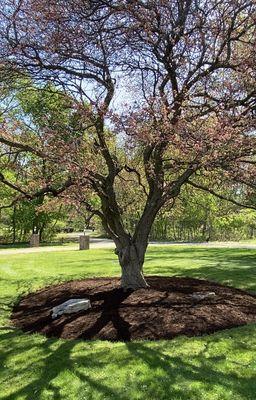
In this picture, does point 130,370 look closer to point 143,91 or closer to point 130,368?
point 130,368

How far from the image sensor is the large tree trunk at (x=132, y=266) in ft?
30.3

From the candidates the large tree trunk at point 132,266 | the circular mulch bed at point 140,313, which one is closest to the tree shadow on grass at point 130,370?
the circular mulch bed at point 140,313

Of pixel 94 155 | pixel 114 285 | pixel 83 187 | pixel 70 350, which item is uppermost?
→ pixel 94 155

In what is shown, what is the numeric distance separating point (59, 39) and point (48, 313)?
4986 millimetres

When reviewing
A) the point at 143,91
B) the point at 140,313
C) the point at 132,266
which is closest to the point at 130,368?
the point at 140,313

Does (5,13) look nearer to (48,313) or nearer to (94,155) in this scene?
(94,155)

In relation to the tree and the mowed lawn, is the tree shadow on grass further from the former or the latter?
the tree

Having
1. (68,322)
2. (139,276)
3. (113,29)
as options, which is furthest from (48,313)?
(113,29)

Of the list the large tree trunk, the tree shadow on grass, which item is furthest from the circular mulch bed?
the tree shadow on grass

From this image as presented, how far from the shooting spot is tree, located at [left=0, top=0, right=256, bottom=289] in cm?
716

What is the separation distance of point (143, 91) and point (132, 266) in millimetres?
3831

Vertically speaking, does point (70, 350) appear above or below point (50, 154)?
below

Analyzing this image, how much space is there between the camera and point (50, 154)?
7668mm

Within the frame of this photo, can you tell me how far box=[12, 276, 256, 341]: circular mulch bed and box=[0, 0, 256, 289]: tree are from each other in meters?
0.88
